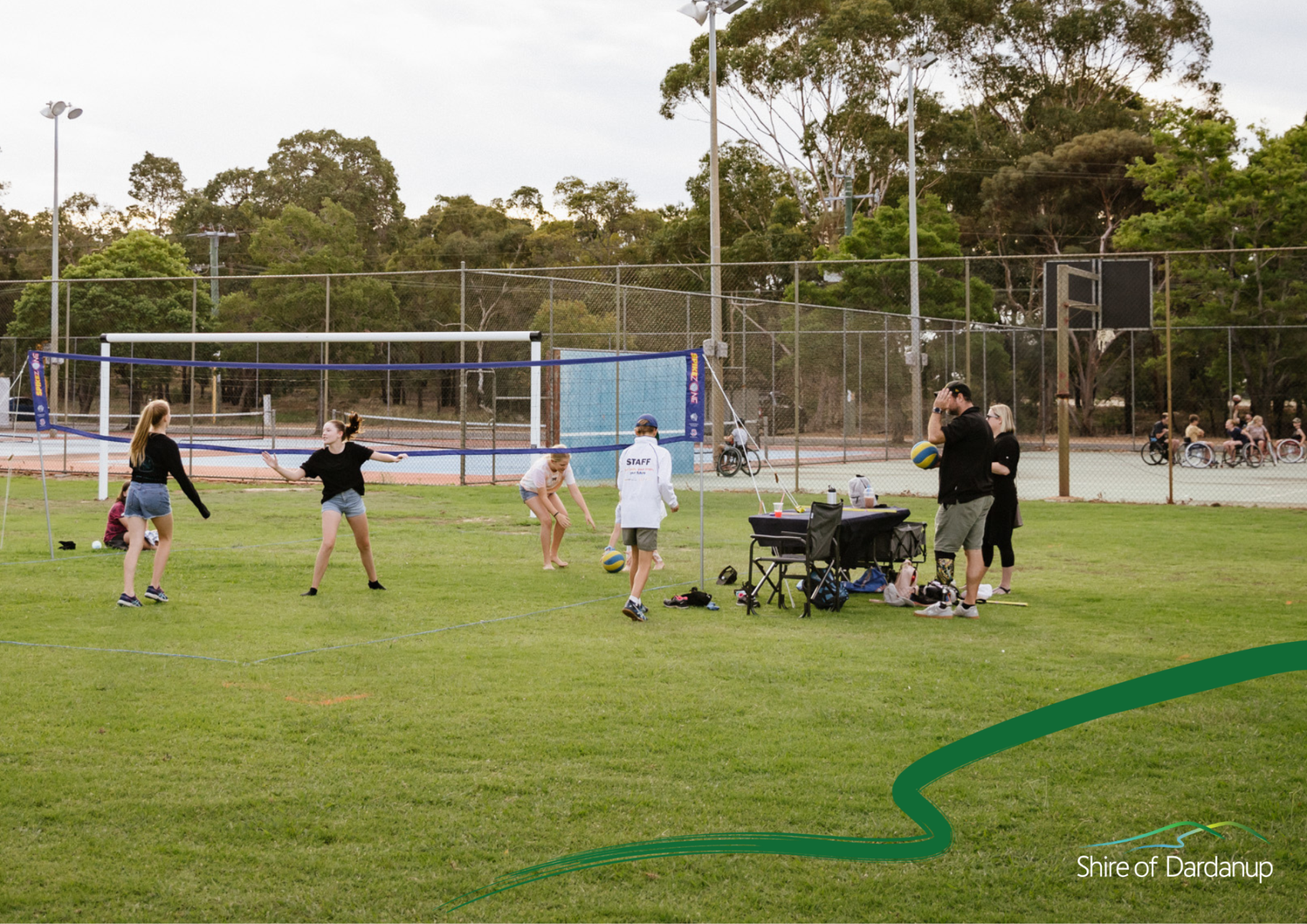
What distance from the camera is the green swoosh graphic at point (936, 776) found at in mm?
4371

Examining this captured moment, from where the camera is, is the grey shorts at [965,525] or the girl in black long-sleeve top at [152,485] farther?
the girl in black long-sleeve top at [152,485]

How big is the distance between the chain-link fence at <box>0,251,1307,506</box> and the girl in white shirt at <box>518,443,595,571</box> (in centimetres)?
Answer: 773

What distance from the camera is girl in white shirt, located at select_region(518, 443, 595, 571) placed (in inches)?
467

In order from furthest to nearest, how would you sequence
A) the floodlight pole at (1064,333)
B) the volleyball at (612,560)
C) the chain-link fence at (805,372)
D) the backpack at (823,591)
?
the chain-link fence at (805,372), the floodlight pole at (1064,333), the volleyball at (612,560), the backpack at (823,591)

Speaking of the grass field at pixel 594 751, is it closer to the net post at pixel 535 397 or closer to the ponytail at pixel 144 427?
the ponytail at pixel 144 427

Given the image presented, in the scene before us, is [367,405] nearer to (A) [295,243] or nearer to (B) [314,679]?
(B) [314,679]

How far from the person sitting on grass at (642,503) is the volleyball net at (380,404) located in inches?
325

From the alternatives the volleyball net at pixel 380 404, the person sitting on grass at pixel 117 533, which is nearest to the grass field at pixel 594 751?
the person sitting on grass at pixel 117 533

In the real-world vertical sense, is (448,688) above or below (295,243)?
below

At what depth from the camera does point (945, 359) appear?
104ft

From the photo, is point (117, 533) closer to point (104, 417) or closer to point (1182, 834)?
point (104, 417)

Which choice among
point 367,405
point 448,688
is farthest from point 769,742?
A: point 367,405

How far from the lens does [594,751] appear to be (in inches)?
224

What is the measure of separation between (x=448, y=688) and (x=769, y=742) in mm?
2105
